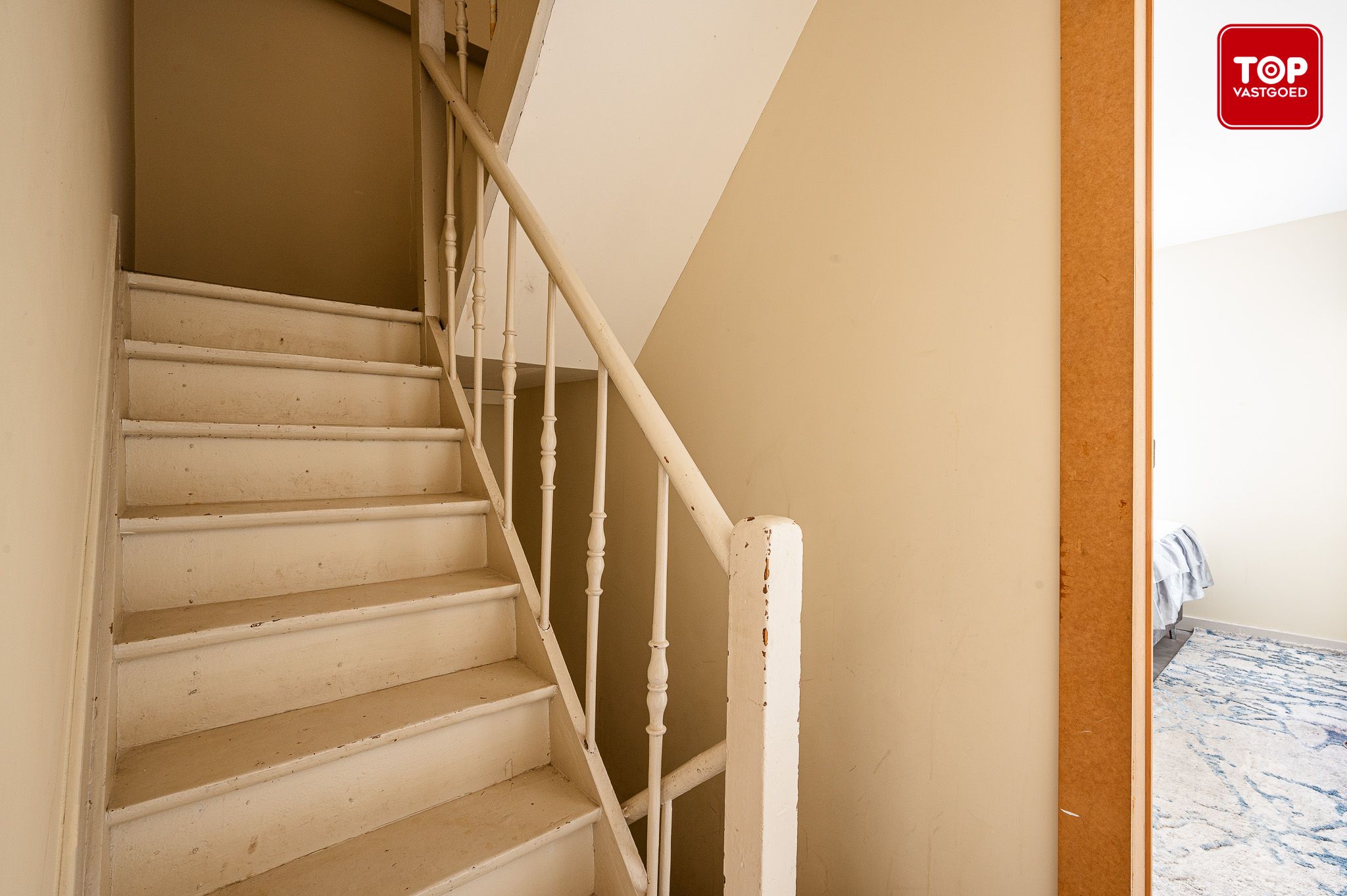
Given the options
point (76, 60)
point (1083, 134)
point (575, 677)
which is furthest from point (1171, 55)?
point (575, 677)

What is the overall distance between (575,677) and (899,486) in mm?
1867

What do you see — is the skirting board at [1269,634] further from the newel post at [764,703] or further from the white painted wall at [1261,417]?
the newel post at [764,703]

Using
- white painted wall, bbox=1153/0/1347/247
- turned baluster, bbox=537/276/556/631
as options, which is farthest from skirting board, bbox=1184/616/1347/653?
turned baluster, bbox=537/276/556/631

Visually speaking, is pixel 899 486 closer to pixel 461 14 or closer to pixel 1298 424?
pixel 461 14

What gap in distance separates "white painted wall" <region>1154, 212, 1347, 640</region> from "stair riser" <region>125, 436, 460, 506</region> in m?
5.01

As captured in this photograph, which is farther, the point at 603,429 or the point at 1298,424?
the point at 1298,424

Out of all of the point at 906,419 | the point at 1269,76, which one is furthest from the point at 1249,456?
the point at 906,419

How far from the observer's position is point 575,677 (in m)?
2.66

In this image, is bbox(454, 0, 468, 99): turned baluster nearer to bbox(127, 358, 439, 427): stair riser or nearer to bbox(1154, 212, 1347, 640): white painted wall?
bbox(127, 358, 439, 427): stair riser

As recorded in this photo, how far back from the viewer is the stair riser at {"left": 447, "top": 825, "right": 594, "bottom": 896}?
100 cm

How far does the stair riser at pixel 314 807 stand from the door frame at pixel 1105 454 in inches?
40.5

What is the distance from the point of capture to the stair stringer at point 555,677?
1090 mm

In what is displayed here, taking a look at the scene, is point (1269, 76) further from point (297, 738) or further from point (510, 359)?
point (297, 738)

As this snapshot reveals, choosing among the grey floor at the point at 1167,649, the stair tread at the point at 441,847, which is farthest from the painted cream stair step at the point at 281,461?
the grey floor at the point at 1167,649
